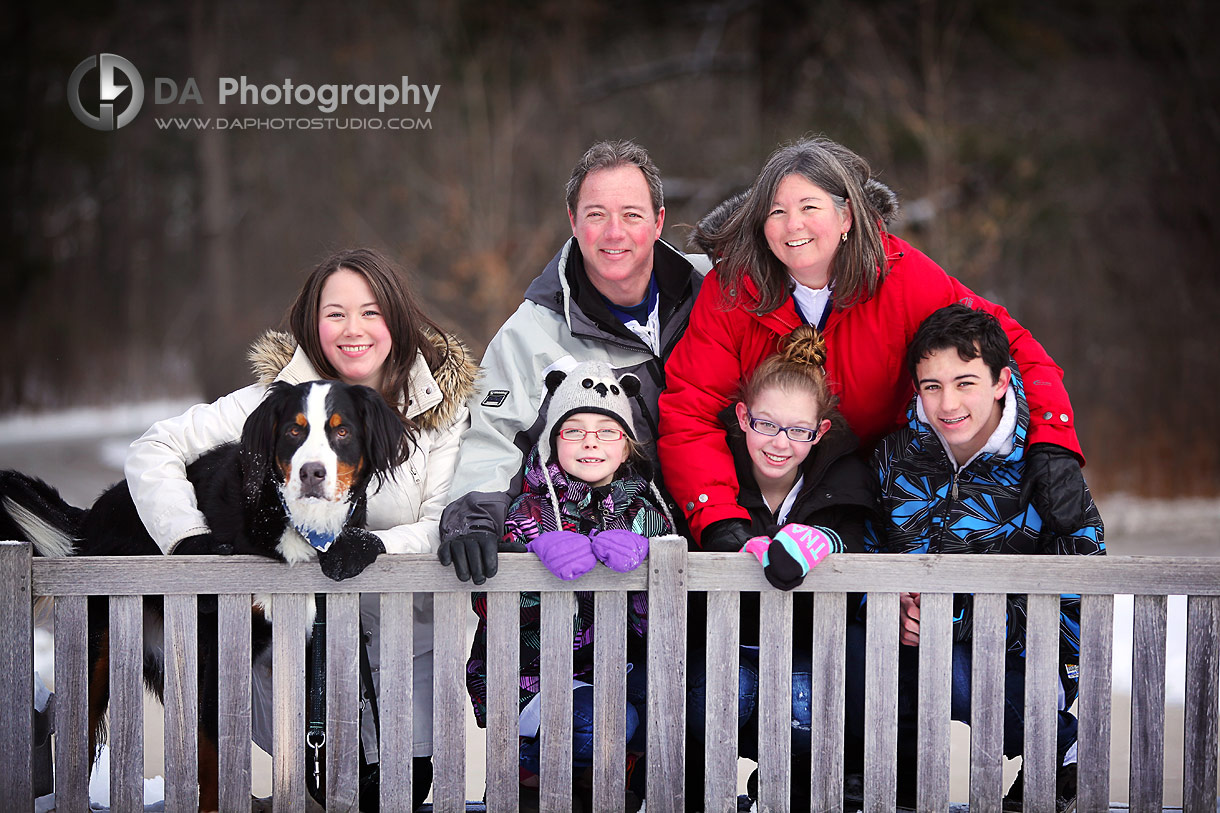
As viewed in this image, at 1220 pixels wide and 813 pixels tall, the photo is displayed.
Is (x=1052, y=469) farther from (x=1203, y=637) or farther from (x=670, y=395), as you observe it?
(x=670, y=395)

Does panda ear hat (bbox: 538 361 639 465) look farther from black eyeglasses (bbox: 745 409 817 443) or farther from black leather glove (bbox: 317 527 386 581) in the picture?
black leather glove (bbox: 317 527 386 581)

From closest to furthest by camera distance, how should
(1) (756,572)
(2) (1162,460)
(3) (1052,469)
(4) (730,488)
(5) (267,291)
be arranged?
(1) (756,572), (3) (1052,469), (4) (730,488), (2) (1162,460), (5) (267,291)

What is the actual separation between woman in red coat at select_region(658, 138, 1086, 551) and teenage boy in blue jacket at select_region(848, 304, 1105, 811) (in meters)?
0.16

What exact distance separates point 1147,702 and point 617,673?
1.18 metres

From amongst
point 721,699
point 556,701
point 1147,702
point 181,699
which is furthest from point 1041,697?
point 181,699

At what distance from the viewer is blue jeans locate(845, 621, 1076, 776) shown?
2369 millimetres

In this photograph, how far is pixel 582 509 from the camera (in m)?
2.49

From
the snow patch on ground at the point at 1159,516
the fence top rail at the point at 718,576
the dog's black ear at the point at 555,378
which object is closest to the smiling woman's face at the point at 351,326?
the dog's black ear at the point at 555,378

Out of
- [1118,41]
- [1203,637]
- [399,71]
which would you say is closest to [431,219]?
[399,71]

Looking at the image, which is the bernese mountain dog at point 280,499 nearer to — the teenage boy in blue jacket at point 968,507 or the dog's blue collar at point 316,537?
the dog's blue collar at point 316,537

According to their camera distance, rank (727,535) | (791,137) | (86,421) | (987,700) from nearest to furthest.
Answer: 1. (987,700)
2. (727,535)
3. (791,137)
4. (86,421)

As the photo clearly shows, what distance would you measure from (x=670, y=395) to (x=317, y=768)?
128 centimetres

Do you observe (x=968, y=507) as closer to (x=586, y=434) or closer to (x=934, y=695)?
(x=934, y=695)

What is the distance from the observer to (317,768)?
91.7 inches
